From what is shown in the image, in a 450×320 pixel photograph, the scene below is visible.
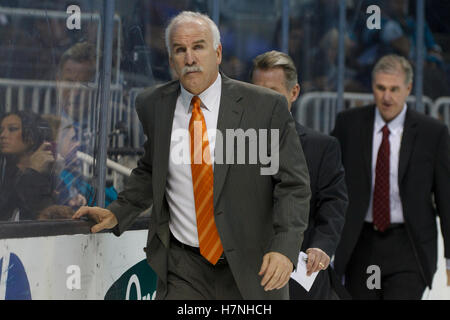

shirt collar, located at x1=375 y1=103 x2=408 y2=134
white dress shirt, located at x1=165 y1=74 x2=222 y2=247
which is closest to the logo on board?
white dress shirt, located at x1=165 y1=74 x2=222 y2=247

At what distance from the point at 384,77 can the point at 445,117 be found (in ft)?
7.78

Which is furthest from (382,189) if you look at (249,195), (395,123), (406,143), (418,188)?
(249,195)

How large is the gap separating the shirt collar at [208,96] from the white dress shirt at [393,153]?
2.34 metres

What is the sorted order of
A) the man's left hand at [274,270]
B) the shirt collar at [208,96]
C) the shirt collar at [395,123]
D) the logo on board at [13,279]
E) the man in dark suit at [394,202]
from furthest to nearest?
the shirt collar at [395,123], the man in dark suit at [394,202], the logo on board at [13,279], the shirt collar at [208,96], the man's left hand at [274,270]

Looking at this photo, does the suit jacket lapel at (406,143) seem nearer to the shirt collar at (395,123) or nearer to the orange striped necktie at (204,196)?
the shirt collar at (395,123)

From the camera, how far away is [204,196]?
11.6 feet

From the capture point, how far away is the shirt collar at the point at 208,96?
11.9 feet

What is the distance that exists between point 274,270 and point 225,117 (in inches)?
24.4

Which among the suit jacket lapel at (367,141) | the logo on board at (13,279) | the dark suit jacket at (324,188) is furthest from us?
the suit jacket lapel at (367,141)

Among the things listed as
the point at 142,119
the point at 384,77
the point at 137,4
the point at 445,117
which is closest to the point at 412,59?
the point at 445,117

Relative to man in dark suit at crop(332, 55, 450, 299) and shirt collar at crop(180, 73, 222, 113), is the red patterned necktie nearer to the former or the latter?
man in dark suit at crop(332, 55, 450, 299)

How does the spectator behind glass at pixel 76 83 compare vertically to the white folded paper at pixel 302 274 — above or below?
above

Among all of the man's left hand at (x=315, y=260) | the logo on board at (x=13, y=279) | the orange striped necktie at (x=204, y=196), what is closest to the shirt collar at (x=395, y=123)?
the man's left hand at (x=315, y=260)

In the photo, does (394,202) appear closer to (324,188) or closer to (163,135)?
(324,188)
